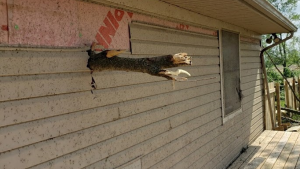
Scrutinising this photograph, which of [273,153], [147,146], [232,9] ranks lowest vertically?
[273,153]

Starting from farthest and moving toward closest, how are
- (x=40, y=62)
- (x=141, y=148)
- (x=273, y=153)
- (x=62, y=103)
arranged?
1. (x=273, y=153)
2. (x=141, y=148)
3. (x=62, y=103)
4. (x=40, y=62)

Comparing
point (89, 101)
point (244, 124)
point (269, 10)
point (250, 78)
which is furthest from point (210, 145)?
point (250, 78)

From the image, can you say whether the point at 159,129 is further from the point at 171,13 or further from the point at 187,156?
the point at 171,13

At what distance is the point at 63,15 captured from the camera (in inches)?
85.0

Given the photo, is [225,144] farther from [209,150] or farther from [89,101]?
[89,101]

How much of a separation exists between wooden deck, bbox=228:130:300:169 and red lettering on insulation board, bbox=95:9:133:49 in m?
3.77

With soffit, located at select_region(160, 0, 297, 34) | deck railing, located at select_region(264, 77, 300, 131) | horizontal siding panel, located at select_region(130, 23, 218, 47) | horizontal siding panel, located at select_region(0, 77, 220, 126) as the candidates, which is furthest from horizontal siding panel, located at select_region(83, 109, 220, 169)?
deck railing, located at select_region(264, 77, 300, 131)

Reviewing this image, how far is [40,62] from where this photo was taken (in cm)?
197

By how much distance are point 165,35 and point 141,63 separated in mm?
1651

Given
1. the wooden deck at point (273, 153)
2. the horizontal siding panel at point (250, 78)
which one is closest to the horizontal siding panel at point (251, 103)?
the horizontal siding panel at point (250, 78)

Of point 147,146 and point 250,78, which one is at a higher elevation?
point 250,78

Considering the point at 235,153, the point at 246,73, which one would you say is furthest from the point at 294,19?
the point at 235,153

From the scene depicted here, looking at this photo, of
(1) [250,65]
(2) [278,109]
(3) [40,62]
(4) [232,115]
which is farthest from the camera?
(2) [278,109]

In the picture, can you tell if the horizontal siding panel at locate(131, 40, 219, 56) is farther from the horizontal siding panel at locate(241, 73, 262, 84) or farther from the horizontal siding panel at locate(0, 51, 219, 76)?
the horizontal siding panel at locate(241, 73, 262, 84)
